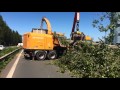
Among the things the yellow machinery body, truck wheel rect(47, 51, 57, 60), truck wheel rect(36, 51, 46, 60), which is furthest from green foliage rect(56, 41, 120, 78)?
the yellow machinery body

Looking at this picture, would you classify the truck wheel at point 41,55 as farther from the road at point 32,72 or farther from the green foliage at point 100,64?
the green foliage at point 100,64

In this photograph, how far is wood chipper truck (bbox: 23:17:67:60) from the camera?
80.5ft

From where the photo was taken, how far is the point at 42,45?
25.0 meters

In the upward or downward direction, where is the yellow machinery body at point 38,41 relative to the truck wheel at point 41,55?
upward

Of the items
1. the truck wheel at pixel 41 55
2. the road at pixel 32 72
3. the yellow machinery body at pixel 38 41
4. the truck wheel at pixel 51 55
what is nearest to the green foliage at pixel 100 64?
the road at pixel 32 72

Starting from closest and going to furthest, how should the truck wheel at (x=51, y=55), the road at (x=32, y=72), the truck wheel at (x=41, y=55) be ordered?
the road at (x=32, y=72)
the truck wheel at (x=41, y=55)
the truck wheel at (x=51, y=55)

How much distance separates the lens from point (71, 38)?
84.2ft

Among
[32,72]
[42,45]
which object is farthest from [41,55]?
[32,72]

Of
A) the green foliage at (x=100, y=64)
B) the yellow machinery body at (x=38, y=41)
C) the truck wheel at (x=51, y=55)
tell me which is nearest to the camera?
the green foliage at (x=100, y=64)

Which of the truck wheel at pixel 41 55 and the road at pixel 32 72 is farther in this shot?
the truck wheel at pixel 41 55

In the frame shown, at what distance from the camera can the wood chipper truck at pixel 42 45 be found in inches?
966

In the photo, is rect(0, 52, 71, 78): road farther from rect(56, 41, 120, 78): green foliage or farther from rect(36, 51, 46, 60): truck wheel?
rect(36, 51, 46, 60): truck wheel
